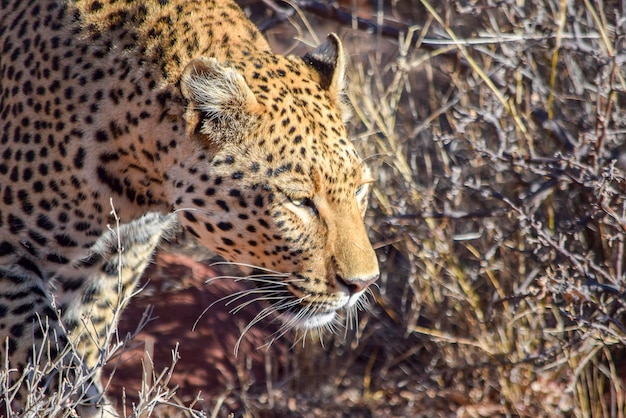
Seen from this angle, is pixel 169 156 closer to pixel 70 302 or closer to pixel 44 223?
pixel 44 223

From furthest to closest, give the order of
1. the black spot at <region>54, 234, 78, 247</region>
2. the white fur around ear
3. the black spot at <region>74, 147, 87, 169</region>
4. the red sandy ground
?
1. the red sandy ground
2. the white fur around ear
3. the black spot at <region>54, 234, 78, 247</region>
4. the black spot at <region>74, 147, 87, 169</region>

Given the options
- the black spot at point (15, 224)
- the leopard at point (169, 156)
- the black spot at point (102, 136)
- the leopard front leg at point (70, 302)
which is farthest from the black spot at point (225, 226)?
the black spot at point (15, 224)

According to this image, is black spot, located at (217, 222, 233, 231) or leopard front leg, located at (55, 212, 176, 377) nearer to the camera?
black spot, located at (217, 222, 233, 231)

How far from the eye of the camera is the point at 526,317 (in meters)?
5.12

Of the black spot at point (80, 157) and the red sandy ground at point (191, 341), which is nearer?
the black spot at point (80, 157)

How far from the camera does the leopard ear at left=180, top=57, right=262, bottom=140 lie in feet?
11.8

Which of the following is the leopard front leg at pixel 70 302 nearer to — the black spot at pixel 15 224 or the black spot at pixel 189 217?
the black spot at pixel 15 224

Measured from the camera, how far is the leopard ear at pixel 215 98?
142 inches

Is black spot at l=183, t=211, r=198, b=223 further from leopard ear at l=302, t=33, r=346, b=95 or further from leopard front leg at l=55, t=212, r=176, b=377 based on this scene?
leopard ear at l=302, t=33, r=346, b=95

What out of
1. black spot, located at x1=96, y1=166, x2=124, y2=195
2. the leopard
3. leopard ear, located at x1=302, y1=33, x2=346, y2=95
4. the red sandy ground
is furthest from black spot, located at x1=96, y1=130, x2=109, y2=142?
the red sandy ground

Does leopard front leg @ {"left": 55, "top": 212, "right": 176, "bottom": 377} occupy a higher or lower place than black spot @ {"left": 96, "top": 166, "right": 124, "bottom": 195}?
lower

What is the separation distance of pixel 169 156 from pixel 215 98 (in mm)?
323

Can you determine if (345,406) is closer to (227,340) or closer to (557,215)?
(227,340)

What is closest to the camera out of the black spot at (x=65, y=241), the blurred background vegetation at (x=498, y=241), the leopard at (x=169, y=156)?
the leopard at (x=169, y=156)
